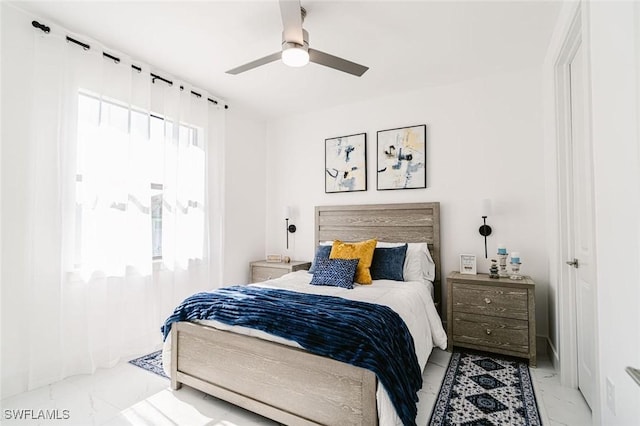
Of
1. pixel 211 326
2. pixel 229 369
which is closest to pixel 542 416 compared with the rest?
pixel 229 369

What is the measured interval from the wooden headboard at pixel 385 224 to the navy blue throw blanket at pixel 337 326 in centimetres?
160

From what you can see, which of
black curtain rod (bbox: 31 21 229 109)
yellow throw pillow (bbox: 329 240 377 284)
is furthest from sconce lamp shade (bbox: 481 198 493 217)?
black curtain rod (bbox: 31 21 229 109)

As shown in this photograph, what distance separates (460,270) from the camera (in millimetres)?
3184

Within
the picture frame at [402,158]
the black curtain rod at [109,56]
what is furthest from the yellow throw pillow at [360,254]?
the black curtain rod at [109,56]

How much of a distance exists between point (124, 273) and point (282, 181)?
2362mm

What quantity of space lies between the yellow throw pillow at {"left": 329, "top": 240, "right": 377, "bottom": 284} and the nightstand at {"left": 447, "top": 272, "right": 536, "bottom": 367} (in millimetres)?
771

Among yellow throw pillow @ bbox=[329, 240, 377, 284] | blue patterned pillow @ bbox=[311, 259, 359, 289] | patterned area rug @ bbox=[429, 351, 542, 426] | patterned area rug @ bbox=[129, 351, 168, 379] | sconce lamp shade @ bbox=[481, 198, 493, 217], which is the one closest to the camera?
patterned area rug @ bbox=[429, 351, 542, 426]

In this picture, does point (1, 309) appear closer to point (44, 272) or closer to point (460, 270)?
point (44, 272)

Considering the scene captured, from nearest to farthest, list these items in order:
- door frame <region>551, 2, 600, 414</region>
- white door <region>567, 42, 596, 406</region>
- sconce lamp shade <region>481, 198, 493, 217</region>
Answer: white door <region>567, 42, 596, 406</region> → door frame <region>551, 2, 600, 414</region> → sconce lamp shade <region>481, 198, 493, 217</region>

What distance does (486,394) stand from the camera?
7.09ft

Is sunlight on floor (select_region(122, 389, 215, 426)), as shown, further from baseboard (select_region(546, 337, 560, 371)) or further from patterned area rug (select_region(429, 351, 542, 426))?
baseboard (select_region(546, 337, 560, 371))

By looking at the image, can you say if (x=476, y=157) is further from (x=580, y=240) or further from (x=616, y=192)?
(x=616, y=192)

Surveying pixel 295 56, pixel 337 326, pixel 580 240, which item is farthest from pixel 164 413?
pixel 580 240

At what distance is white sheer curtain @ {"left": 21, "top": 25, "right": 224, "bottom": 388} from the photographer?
2357mm
